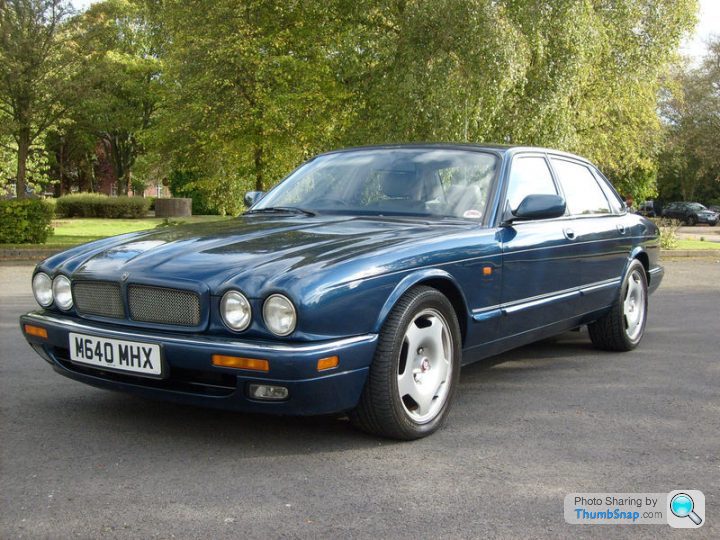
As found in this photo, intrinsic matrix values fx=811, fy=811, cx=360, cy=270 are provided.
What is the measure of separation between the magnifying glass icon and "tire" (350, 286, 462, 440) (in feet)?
3.93

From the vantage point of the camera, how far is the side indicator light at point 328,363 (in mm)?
3410

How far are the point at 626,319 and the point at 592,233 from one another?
103cm

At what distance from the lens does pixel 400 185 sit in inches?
193

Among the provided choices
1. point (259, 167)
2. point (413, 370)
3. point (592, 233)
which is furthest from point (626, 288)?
point (259, 167)

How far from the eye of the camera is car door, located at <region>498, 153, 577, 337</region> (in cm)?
470

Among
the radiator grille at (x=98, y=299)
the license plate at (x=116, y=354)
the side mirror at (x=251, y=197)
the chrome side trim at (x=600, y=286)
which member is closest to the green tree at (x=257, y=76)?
the side mirror at (x=251, y=197)

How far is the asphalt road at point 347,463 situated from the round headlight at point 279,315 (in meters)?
0.59

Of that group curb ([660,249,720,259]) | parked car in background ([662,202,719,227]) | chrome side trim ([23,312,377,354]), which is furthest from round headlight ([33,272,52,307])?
parked car in background ([662,202,719,227])

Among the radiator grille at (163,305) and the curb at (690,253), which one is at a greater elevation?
the radiator grille at (163,305)

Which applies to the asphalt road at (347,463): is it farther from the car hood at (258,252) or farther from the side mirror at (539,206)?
the side mirror at (539,206)

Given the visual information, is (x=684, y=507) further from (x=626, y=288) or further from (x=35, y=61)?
(x=35, y=61)

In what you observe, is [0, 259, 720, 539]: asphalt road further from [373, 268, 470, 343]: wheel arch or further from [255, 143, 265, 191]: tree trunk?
[255, 143, 265, 191]: tree trunk

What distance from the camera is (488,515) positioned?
9.74ft

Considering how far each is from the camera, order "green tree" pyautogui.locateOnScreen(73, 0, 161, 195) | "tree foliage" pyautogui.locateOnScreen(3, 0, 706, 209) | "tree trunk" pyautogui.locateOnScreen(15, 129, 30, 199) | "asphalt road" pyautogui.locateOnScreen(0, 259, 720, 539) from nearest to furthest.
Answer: "asphalt road" pyautogui.locateOnScreen(0, 259, 720, 539) < "tree foliage" pyautogui.locateOnScreen(3, 0, 706, 209) < "tree trunk" pyautogui.locateOnScreen(15, 129, 30, 199) < "green tree" pyautogui.locateOnScreen(73, 0, 161, 195)
